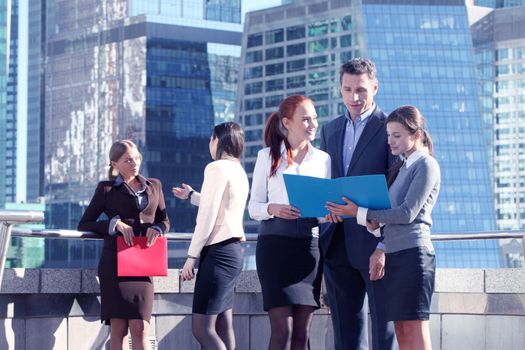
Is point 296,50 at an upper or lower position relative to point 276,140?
upper

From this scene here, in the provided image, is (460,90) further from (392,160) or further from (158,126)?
(392,160)

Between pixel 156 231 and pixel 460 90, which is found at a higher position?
pixel 460 90

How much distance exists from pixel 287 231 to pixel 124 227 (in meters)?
1.37

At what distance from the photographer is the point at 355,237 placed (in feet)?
23.4

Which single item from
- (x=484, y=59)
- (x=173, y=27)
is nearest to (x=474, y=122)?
(x=484, y=59)

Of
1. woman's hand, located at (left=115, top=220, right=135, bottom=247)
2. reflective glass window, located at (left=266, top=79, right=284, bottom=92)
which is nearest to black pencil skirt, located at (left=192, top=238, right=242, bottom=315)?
woman's hand, located at (left=115, top=220, right=135, bottom=247)

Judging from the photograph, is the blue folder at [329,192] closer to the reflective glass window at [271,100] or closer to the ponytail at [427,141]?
the ponytail at [427,141]

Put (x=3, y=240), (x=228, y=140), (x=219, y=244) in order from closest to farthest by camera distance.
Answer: (x=3, y=240), (x=219, y=244), (x=228, y=140)

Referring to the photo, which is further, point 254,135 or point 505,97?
point 505,97

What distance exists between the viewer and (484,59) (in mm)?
140250

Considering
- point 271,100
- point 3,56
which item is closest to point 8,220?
point 271,100

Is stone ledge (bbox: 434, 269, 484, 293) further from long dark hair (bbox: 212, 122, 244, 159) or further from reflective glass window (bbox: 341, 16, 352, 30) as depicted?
reflective glass window (bbox: 341, 16, 352, 30)

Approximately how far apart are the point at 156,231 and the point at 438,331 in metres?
2.60

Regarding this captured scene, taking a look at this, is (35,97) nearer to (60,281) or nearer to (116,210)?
(60,281)
